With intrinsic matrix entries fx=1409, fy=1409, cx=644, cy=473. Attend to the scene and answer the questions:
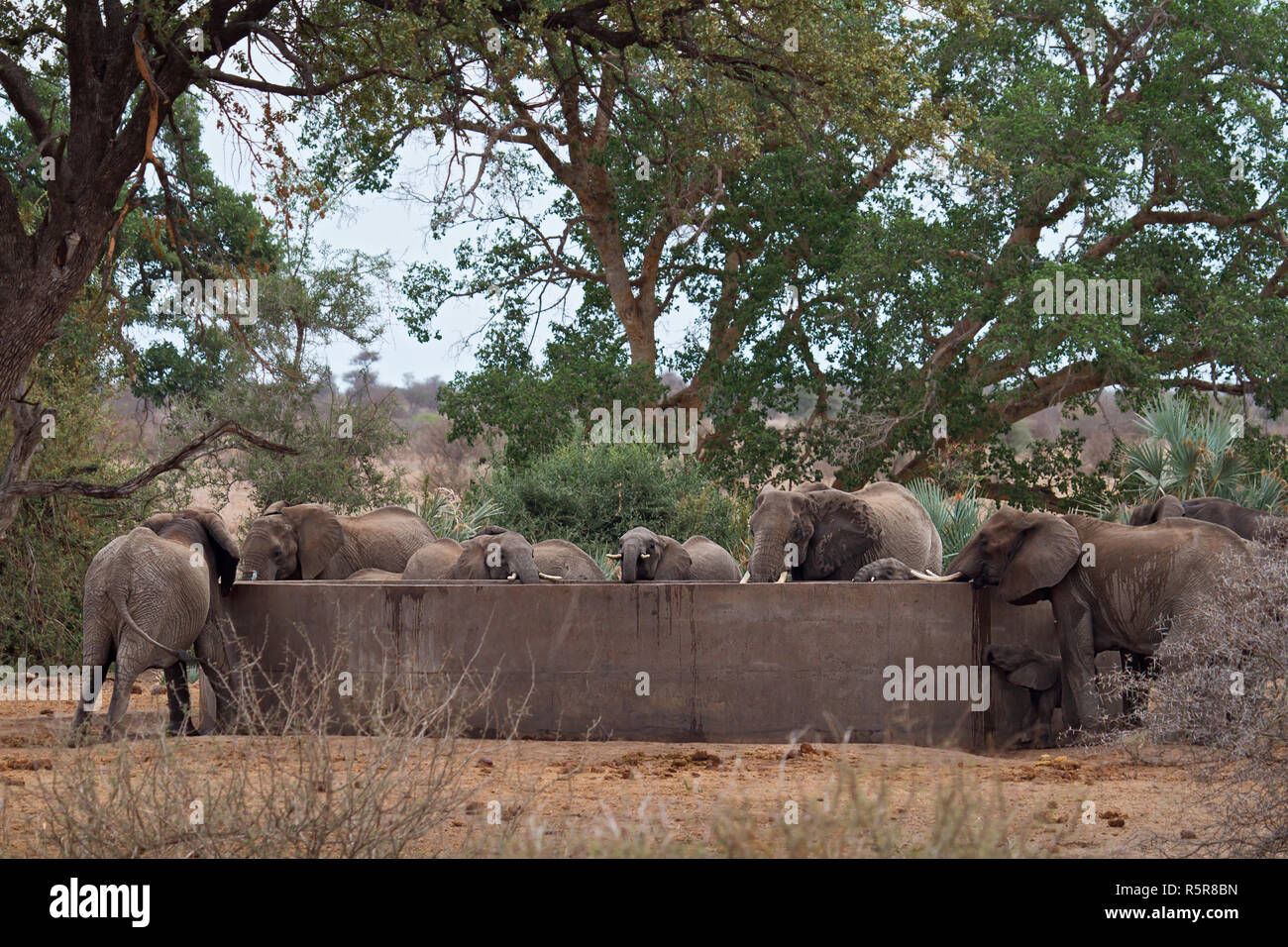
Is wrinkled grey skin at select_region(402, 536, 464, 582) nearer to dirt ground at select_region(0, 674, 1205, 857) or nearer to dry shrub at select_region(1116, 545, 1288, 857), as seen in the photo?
dirt ground at select_region(0, 674, 1205, 857)

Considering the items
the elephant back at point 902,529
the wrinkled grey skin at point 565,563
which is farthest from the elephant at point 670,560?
the elephant back at point 902,529

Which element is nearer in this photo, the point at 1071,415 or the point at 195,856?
the point at 195,856

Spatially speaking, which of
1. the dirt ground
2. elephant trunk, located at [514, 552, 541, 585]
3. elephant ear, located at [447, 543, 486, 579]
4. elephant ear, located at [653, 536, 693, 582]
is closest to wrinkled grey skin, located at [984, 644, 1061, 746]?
the dirt ground

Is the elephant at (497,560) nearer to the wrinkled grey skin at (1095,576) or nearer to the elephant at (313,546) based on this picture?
the elephant at (313,546)

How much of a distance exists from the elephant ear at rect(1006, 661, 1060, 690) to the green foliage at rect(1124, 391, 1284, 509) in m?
7.38

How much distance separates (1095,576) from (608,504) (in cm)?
886

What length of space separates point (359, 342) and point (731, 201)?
822cm

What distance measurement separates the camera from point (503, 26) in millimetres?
13812

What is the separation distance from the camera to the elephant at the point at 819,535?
1273 cm

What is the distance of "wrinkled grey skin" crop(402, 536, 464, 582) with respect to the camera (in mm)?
13508

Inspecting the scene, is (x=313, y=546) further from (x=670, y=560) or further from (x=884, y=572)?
(x=884, y=572)

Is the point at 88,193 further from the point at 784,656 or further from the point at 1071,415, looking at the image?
the point at 1071,415

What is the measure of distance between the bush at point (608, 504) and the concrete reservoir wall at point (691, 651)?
787cm

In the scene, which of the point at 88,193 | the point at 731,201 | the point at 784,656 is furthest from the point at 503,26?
the point at 731,201
